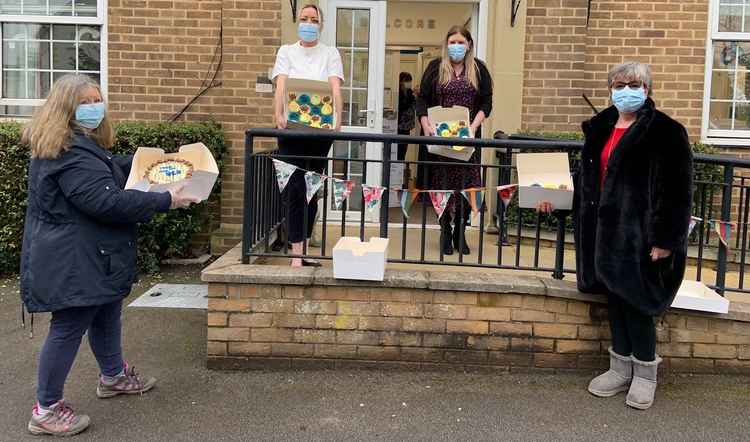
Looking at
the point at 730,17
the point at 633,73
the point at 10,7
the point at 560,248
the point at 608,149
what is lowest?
the point at 560,248

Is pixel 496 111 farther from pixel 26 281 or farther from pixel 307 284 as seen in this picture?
pixel 26 281

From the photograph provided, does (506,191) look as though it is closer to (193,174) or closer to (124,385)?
(193,174)

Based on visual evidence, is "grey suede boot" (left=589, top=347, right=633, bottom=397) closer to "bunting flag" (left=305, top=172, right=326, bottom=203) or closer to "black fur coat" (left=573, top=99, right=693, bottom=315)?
→ "black fur coat" (left=573, top=99, right=693, bottom=315)

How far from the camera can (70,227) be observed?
10.4 feet

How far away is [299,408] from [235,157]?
365cm

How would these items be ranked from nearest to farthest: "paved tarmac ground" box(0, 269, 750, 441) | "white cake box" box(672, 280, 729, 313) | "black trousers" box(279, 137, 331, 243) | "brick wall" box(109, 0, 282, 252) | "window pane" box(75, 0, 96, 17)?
1. "paved tarmac ground" box(0, 269, 750, 441)
2. "white cake box" box(672, 280, 729, 313)
3. "black trousers" box(279, 137, 331, 243)
4. "brick wall" box(109, 0, 282, 252)
5. "window pane" box(75, 0, 96, 17)

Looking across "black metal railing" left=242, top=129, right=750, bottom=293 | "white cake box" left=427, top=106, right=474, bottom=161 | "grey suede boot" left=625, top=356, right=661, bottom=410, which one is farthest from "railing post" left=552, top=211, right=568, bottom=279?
"white cake box" left=427, top=106, right=474, bottom=161

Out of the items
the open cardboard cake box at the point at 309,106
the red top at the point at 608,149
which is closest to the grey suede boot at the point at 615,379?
the red top at the point at 608,149

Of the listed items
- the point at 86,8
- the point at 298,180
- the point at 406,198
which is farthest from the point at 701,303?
the point at 86,8

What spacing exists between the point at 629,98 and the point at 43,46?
590 centimetres

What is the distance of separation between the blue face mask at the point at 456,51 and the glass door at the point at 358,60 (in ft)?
6.07

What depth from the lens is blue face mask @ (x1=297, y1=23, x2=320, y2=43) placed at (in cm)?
450

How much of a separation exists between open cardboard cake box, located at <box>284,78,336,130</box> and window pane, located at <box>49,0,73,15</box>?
3.67 meters

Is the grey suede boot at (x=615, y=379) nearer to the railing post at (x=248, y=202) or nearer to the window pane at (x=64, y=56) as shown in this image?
the railing post at (x=248, y=202)
